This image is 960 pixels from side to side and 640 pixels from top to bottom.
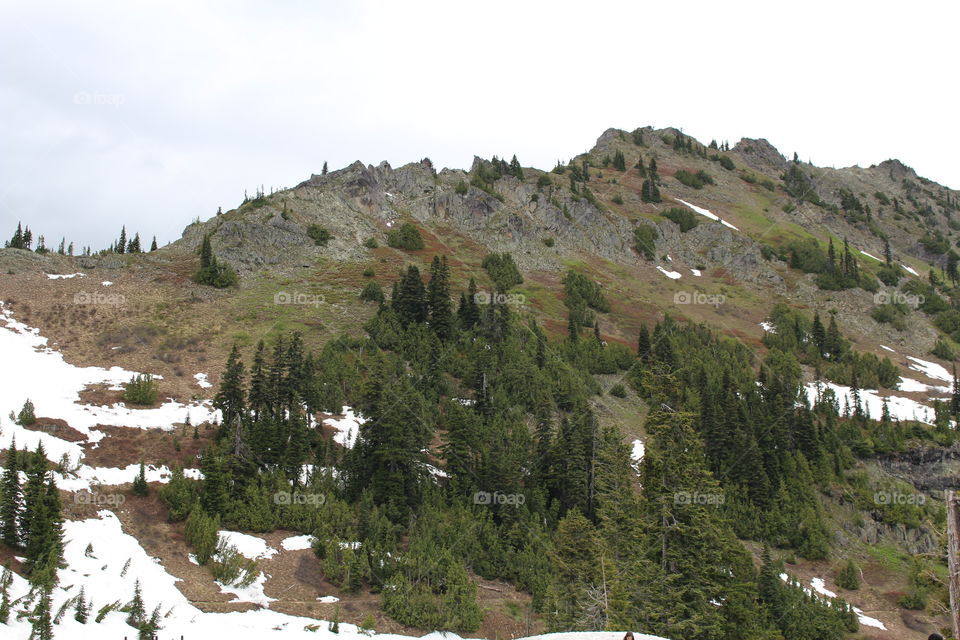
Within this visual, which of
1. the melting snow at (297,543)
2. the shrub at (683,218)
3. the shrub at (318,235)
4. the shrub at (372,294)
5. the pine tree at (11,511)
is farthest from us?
the shrub at (683,218)

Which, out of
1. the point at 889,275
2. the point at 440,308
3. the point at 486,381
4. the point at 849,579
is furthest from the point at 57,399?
the point at 889,275

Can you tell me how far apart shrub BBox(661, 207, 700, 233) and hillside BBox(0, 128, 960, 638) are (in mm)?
7346

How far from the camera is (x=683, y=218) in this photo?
12662 centimetres

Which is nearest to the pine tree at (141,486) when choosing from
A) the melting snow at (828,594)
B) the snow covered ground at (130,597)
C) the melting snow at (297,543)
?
the snow covered ground at (130,597)

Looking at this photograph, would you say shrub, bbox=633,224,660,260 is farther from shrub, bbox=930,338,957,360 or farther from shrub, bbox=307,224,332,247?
shrub, bbox=307,224,332,247

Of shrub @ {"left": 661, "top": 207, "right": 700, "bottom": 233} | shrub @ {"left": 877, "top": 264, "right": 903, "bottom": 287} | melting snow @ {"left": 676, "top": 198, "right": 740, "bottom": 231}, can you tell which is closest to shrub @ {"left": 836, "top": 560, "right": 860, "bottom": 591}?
shrub @ {"left": 661, "top": 207, "right": 700, "bottom": 233}

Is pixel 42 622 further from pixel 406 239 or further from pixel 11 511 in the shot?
pixel 406 239

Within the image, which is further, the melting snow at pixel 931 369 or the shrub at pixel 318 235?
the shrub at pixel 318 235

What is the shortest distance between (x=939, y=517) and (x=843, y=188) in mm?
164210

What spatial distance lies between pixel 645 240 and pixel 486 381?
76.6 m

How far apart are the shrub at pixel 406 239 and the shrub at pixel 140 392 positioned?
5010 centimetres

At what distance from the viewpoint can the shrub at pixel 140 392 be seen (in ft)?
123

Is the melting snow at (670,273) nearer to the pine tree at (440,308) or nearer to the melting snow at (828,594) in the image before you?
the pine tree at (440,308)

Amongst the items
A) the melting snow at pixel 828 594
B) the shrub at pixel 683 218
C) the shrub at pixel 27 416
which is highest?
the shrub at pixel 683 218
